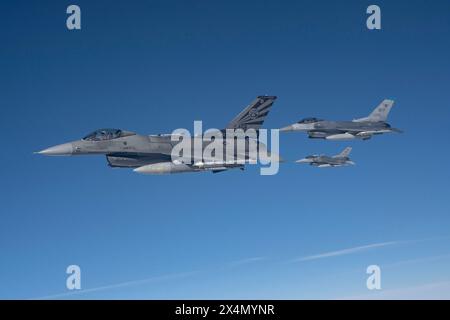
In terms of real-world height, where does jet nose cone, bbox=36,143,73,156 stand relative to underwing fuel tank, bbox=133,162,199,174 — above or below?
above

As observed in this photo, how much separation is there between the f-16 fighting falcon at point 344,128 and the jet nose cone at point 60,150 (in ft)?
128

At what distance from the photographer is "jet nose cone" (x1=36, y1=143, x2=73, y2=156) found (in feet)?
198

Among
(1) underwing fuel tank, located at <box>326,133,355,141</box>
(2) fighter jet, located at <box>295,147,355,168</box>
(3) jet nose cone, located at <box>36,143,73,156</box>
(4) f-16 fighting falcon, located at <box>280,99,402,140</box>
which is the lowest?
(3) jet nose cone, located at <box>36,143,73,156</box>

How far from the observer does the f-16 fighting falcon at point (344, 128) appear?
87938 millimetres

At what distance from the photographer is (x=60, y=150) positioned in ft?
201

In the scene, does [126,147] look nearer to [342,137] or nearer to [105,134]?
[105,134]

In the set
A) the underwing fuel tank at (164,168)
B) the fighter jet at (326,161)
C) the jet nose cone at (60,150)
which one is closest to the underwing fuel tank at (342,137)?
the fighter jet at (326,161)

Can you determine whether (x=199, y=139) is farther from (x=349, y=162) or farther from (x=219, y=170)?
(x=349, y=162)

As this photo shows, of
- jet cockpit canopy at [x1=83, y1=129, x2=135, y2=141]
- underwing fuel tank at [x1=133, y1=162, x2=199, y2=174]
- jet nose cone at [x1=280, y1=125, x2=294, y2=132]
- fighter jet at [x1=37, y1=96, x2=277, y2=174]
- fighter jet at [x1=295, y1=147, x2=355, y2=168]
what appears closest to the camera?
underwing fuel tank at [x1=133, y1=162, x2=199, y2=174]

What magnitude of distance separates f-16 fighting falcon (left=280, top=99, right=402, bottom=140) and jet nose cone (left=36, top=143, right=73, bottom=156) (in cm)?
3893

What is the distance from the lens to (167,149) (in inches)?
2473

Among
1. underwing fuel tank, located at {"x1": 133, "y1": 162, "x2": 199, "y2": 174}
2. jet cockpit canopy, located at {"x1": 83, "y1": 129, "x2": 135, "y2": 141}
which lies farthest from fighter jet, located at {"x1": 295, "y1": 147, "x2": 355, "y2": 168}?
jet cockpit canopy, located at {"x1": 83, "y1": 129, "x2": 135, "y2": 141}

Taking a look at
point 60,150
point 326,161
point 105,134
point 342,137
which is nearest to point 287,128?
point 326,161

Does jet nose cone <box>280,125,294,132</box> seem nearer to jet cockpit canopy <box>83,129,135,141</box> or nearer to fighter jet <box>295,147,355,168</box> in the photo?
fighter jet <box>295,147,355,168</box>
